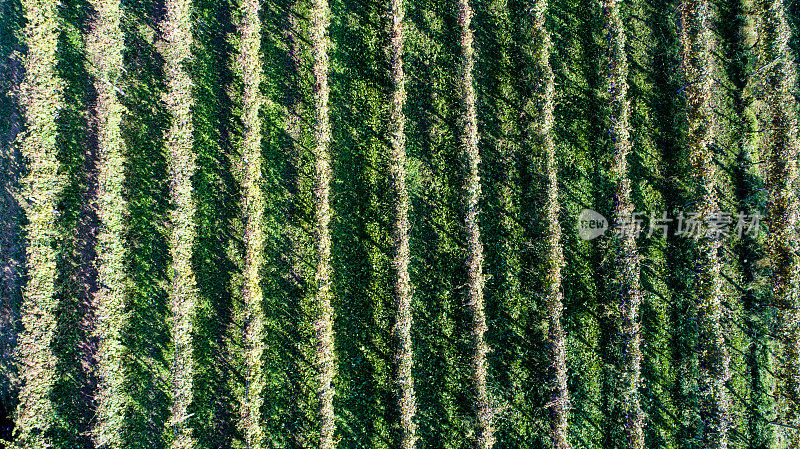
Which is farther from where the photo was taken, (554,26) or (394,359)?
(554,26)

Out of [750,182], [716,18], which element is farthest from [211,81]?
[750,182]

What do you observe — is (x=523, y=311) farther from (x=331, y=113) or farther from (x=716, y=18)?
(x=716, y=18)

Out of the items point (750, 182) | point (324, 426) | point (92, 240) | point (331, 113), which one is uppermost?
point (331, 113)

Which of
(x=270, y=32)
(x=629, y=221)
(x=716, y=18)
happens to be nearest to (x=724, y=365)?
(x=629, y=221)

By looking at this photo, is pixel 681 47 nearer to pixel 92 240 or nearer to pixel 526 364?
pixel 526 364

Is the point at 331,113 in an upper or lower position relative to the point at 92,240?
upper

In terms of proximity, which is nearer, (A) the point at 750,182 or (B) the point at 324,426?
(B) the point at 324,426
